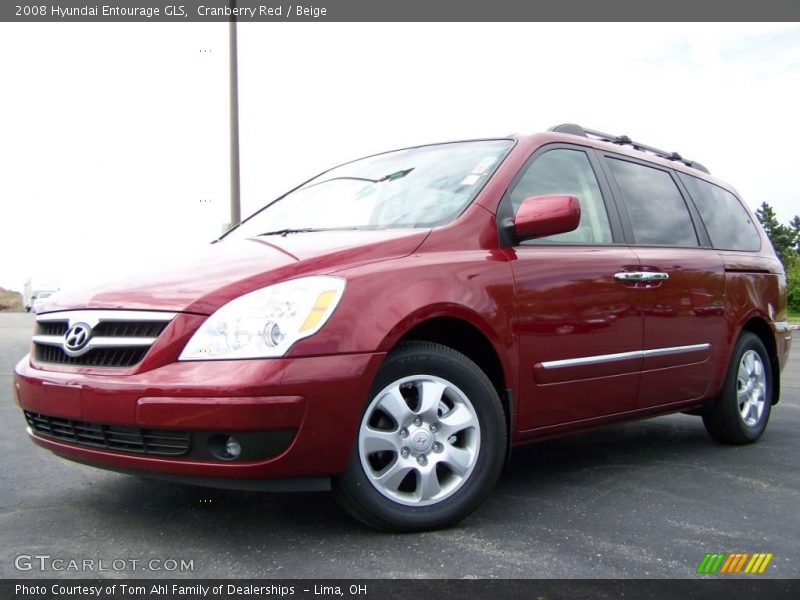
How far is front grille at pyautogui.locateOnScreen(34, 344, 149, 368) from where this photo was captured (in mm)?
2834

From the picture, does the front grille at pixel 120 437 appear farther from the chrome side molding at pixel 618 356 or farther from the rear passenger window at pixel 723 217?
the rear passenger window at pixel 723 217

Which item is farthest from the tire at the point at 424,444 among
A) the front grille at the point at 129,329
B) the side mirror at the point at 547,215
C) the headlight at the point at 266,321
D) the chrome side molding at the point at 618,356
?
the front grille at the point at 129,329

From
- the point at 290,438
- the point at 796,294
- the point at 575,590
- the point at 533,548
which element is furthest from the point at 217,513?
the point at 796,294

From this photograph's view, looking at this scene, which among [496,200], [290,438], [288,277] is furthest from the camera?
[496,200]

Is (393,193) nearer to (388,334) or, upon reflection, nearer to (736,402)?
(388,334)

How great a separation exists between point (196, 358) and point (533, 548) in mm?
1353

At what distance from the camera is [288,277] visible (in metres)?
2.89

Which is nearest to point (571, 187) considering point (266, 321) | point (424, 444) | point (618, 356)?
point (618, 356)

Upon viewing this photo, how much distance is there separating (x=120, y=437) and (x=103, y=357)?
0.30m

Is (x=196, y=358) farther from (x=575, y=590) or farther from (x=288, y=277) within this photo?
(x=575, y=590)

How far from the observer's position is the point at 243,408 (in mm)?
2629

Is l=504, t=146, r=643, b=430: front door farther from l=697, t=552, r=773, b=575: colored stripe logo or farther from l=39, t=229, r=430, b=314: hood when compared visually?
l=697, t=552, r=773, b=575: colored stripe logo

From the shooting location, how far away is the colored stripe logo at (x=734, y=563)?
2.70m

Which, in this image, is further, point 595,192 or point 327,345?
point 595,192
